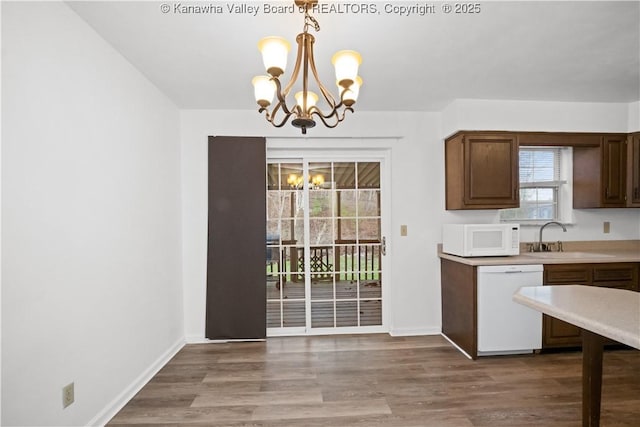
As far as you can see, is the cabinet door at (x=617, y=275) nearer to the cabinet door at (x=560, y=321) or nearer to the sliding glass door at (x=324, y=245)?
the cabinet door at (x=560, y=321)

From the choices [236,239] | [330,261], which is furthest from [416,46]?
[236,239]

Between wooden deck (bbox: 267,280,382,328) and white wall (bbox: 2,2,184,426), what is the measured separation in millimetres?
1262

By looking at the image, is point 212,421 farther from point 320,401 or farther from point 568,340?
point 568,340

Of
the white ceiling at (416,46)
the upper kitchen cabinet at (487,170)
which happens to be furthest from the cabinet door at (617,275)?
the white ceiling at (416,46)

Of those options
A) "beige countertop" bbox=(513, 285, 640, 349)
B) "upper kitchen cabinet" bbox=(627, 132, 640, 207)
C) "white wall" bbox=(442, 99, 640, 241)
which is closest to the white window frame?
"white wall" bbox=(442, 99, 640, 241)

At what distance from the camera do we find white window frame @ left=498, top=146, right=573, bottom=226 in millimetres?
3535

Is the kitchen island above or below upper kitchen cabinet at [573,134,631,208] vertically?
below

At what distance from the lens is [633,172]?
126 inches

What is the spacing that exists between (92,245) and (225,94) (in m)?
1.77

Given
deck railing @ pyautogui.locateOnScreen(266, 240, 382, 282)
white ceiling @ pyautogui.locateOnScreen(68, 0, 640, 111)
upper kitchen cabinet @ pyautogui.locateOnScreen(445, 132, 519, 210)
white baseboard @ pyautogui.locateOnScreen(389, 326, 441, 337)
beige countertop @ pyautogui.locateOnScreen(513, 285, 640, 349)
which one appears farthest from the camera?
deck railing @ pyautogui.locateOnScreen(266, 240, 382, 282)

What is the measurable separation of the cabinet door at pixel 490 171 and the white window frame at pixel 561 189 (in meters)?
0.53

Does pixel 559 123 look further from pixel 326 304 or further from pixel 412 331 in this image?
pixel 326 304

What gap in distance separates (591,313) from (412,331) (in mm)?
2261

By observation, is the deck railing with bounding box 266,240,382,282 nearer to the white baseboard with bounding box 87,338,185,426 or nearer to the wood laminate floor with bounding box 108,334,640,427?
the wood laminate floor with bounding box 108,334,640,427
